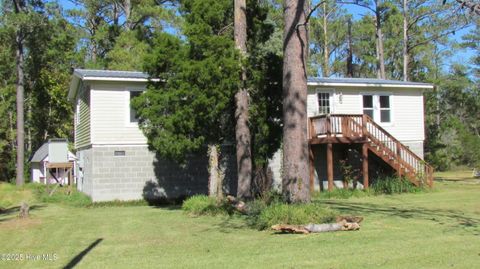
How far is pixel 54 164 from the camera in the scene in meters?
24.4

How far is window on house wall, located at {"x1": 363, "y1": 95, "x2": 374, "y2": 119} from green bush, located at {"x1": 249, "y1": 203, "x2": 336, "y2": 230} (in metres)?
13.7

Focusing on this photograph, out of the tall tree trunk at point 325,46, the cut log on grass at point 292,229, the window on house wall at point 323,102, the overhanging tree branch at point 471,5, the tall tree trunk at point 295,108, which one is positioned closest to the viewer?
the cut log on grass at point 292,229

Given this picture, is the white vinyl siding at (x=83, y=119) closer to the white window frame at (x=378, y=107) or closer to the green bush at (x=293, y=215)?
the green bush at (x=293, y=215)

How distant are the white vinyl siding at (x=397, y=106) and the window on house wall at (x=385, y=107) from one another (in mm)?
134

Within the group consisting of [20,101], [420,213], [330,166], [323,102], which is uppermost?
[20,101]

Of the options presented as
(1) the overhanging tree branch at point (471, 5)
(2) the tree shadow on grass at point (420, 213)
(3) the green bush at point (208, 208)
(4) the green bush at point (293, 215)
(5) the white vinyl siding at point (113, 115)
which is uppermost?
(1) the overhanging tree branch at point (471, 5)

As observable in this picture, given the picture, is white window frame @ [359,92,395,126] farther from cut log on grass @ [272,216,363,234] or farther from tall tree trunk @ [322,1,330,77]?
tall tree trunk @ [322,1,330,77]

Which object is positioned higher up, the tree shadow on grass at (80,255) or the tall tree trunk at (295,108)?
the tall tree trunk at (295,108)

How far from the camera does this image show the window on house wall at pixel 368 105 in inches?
942

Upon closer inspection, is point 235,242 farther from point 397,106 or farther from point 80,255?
point 397,106

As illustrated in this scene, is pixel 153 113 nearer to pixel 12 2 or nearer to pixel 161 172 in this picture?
pixel 161 172

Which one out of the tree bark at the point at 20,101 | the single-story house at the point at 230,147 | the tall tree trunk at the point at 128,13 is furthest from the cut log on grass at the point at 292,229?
the tall tree trunk at the point at 128,13

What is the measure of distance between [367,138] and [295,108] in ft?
33.0

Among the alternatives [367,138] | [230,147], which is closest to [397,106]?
[367,138]
